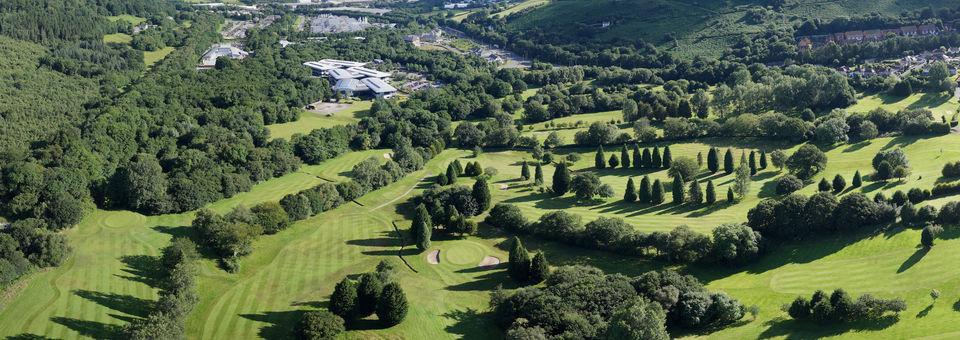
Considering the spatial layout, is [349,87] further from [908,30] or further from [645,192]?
[908,30]

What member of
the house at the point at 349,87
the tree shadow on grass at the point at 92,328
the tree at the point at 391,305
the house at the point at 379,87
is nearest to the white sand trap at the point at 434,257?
the tree at the point at 391,305

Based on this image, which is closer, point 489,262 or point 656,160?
point 489,262

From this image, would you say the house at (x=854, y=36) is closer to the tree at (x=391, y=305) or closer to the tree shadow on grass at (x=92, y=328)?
the tree at (x=391, y=305)

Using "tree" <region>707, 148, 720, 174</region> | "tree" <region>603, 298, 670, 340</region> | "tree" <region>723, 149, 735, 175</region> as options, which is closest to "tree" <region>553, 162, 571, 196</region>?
"tree" <region>707, 148, 720, 174</region>

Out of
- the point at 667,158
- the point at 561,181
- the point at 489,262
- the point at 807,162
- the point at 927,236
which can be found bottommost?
the point at 489,262

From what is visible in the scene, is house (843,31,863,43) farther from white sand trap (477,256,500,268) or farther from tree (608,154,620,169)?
white sand trap (477,256,500,268)

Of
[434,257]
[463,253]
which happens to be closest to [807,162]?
[463,253]

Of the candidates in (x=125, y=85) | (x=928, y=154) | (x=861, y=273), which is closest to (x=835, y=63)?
(x=928, y=154)
